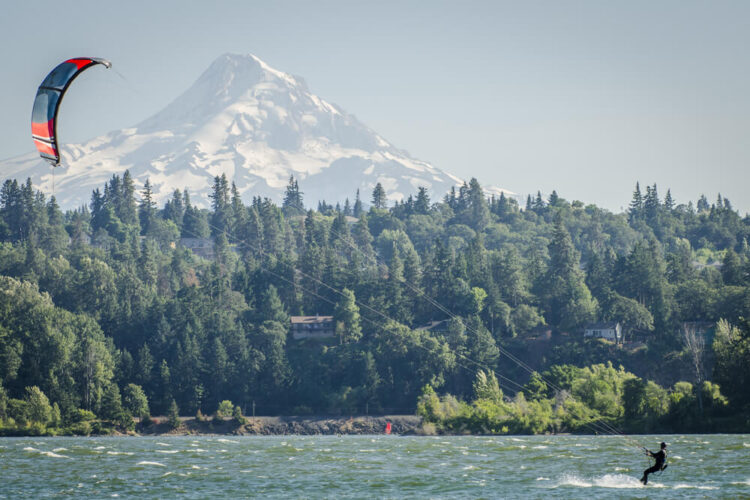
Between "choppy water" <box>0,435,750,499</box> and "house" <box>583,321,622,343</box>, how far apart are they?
184 feet

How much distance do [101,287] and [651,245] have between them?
86.7 m

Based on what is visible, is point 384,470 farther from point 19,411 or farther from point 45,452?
Answer: point 19,411

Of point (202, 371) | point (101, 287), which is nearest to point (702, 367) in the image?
point (202, 371)

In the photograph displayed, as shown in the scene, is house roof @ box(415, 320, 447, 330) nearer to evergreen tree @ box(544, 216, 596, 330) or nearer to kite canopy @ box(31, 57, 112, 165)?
evergreen tree @ box(544, 216, 596, 330)

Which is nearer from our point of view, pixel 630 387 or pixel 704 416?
pixel 704 416

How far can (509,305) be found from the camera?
5999 inches

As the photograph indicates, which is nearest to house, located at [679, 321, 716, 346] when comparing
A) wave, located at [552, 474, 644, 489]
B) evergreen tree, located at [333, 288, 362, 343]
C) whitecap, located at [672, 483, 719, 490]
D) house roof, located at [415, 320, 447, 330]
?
house roof, located at [415, 320, 447, 330]

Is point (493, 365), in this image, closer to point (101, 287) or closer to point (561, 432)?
point (561, 432)

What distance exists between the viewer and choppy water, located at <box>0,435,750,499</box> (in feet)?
167

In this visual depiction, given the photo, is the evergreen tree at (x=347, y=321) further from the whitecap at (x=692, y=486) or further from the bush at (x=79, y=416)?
the whitecap at (x=692, y=486)

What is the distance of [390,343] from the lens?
134 meters

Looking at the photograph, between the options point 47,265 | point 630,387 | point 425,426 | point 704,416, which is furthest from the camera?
point 47,265

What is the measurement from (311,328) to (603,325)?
131ft

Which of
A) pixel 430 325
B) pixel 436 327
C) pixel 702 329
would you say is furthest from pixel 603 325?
pixel 430 325
